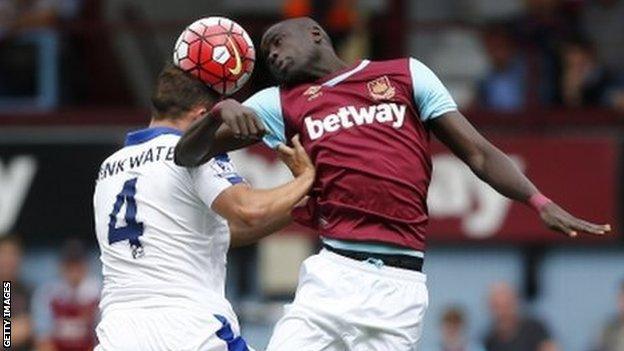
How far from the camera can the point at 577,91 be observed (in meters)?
16.9

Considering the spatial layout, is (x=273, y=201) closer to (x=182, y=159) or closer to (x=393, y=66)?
(x=182, y=159)

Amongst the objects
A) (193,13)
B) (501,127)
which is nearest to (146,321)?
(501,127)

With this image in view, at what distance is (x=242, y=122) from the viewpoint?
823cm

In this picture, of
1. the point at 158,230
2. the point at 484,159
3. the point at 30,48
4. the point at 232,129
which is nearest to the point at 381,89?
the point at 484,159

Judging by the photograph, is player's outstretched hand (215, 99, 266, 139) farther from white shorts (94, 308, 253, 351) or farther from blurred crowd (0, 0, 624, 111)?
blurred crowd (0, 0, 624, 111)

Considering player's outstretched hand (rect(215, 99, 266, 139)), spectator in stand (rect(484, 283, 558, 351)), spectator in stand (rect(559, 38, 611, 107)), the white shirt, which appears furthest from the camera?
spectator in stand (rect(559, 38, 611, 107))

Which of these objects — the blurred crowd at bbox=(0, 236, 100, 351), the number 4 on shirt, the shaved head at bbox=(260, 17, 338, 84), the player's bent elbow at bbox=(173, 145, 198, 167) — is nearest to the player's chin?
the shaved head at bbox=(260, 17, 338, 84)

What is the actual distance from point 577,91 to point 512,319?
2.05 meters

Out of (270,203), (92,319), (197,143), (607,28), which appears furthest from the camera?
(607,28)

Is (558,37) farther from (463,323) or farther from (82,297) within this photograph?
(82,297)

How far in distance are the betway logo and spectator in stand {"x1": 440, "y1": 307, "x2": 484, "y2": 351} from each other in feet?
24.0

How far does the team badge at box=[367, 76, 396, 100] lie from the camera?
867cm

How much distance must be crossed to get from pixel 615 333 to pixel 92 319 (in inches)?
158

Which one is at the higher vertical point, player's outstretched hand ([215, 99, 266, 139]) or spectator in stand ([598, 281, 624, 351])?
player's outstretched hand ([215, 99, 266, 139])
